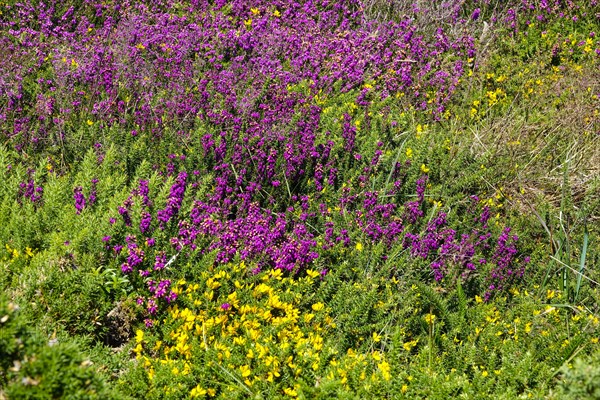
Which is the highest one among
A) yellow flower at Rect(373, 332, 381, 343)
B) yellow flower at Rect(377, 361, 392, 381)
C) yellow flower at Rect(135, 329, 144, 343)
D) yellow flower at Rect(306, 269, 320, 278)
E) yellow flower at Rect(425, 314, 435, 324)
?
yellow flower at Rect(135, 329, 144, 343)

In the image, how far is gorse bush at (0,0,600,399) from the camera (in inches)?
151

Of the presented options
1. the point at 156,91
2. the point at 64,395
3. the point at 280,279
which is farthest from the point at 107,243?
the point at 156,91

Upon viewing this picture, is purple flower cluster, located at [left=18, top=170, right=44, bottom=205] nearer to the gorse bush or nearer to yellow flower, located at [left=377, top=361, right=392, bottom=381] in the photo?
the gorse bush

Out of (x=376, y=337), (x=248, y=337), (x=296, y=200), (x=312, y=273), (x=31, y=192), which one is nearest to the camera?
(x=248, y=337)

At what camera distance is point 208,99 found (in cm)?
582

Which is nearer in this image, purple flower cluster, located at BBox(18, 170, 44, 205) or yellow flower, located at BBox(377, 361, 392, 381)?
yellow flower, located at BBox(377, 361, 392, 381)

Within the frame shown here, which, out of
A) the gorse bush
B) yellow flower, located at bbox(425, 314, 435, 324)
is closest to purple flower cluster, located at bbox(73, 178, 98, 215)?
the gorse bush

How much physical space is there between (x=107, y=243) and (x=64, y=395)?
1763mm

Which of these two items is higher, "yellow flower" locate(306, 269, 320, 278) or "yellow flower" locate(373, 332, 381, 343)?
"yellow flower" locate(306, 269, 320, 278)

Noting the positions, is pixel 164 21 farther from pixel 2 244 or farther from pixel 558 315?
pixel 558 315

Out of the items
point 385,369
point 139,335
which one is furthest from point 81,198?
point 385,369

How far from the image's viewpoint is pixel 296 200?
5.29 meters

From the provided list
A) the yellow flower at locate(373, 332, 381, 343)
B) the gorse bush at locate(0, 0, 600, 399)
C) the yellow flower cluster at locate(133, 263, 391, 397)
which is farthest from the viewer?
the yellow flower at locate(373, 332, 381, 343)

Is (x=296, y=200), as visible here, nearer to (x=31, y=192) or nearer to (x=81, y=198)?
(x=81, y=198)
